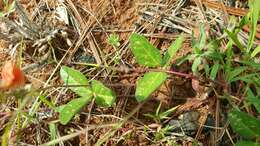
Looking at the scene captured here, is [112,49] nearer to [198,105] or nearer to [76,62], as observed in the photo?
[76,62]

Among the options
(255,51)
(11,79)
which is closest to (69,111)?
(11,79)

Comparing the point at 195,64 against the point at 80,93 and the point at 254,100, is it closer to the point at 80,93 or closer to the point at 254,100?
the point at 254,100

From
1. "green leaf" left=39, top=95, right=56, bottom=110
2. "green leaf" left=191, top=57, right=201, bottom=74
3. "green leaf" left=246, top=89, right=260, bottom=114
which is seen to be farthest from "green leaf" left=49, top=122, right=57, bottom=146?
"green leaf" left=246, top=89, right=260, bottom=114

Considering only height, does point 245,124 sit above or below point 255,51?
below

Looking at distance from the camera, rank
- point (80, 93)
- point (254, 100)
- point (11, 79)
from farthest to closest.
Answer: point (80, 93)
point (254, 100)
point (11, 79)

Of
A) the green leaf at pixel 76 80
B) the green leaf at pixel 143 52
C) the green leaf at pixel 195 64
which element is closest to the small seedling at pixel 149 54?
the green leaf at pixel 143 52

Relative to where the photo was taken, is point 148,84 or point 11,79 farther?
point 148,84
